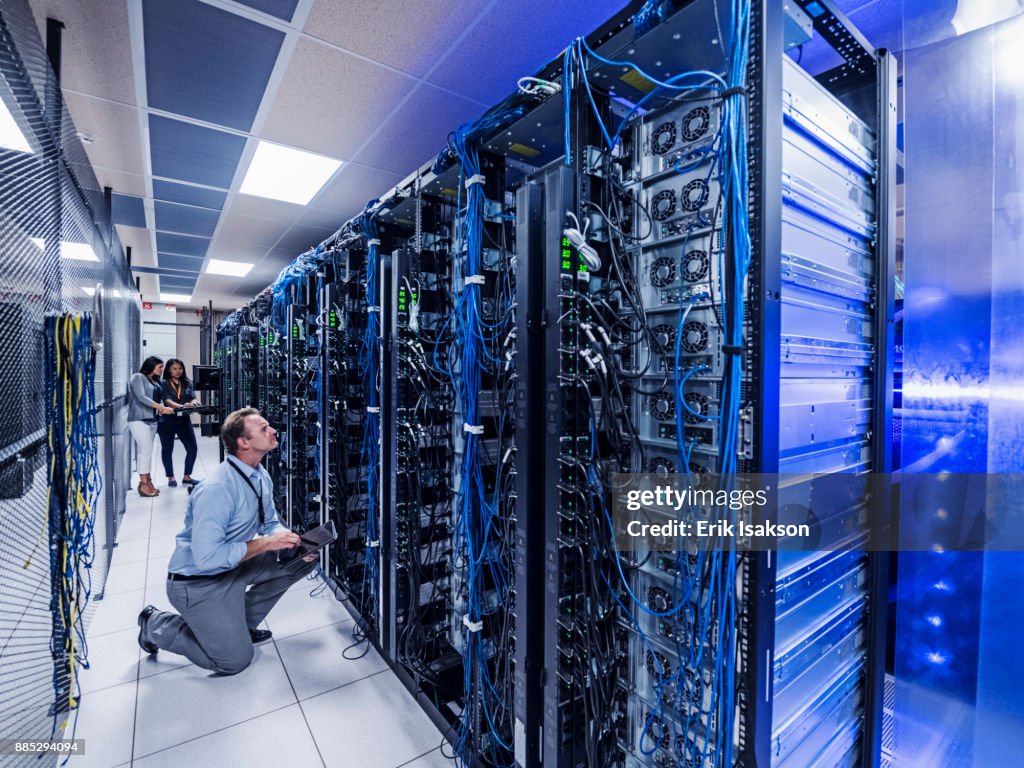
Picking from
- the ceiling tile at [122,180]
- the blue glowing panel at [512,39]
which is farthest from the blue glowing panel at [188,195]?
the blue glowing panel at [512,39]

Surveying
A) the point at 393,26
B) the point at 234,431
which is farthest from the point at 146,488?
the point at 393,26

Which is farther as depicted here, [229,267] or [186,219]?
[229,267]

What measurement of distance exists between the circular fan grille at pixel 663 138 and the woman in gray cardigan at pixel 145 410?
228 inches

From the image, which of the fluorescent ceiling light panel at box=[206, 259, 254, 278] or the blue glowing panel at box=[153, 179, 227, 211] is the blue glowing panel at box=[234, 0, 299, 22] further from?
the fluorescent ceiling light panel at box=[206, 259, 254, 278]

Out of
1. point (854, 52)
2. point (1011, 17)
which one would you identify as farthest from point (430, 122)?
point (1011, 17)

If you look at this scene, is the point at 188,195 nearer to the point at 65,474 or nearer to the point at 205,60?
the point at 205,60

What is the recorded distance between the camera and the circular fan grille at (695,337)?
1278 mm

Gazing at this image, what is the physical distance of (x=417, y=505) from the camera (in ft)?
7.94

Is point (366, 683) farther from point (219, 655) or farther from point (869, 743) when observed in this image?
point (869, 743)

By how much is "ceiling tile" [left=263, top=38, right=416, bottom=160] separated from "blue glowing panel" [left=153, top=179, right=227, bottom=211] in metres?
1.52

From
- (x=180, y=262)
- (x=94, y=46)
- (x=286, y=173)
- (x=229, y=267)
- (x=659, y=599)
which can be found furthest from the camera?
(x=229, y=267)

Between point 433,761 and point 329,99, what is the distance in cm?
337

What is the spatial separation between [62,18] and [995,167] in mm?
3522

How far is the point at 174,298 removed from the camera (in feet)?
36.6
